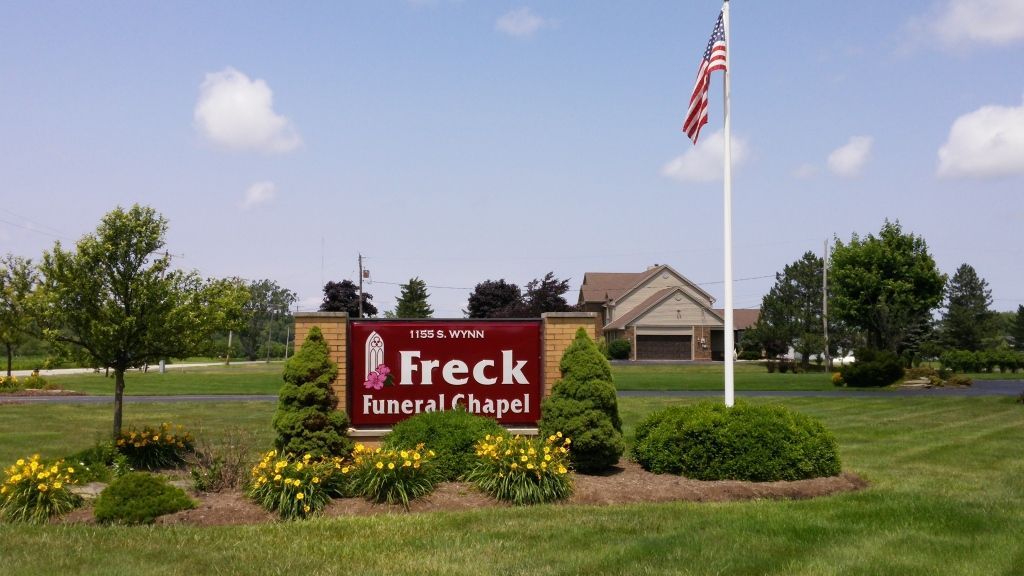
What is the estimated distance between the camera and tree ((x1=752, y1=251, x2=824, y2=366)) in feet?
200

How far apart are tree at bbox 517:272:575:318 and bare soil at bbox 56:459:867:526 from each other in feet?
179

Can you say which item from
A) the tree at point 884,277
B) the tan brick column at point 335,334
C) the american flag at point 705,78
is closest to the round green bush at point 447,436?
the tan brick column at point 335,334

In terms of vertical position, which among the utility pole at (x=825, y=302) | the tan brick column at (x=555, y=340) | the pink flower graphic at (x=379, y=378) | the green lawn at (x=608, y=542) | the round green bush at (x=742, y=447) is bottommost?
the green lawn at (x=608, y=542)

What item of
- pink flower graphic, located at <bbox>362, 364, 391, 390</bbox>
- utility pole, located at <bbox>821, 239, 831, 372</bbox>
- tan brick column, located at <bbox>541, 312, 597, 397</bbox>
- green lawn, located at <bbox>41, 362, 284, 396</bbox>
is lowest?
green lawn, located at <bbox>41, 362, 284, 396</bbox>

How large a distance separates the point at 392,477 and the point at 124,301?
6463mm

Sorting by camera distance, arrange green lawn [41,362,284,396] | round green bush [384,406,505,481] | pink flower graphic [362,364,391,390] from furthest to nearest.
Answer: green lawn [41,362,284,396], pink flower graphic [362,364,391,390], round green bush [384,406,505,481]

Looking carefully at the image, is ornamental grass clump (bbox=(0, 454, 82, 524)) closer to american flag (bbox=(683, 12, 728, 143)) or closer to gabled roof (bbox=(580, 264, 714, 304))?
american flag (bbox=(683, 12, 728, 143))

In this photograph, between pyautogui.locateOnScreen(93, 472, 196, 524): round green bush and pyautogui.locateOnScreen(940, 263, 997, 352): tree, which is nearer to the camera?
pyautogui.locateOnScreen(93, 472, 196, 524): round green bush

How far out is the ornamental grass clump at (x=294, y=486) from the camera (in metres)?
10.1

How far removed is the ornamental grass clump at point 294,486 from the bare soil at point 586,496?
0.14 metres

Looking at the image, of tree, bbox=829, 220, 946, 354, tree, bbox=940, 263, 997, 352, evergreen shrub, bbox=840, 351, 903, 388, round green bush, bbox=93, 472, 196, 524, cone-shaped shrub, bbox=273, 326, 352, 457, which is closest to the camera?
round green bush, bbox=93, 472, 196, 524

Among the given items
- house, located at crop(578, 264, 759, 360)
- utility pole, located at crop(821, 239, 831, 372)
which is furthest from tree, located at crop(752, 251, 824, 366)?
house, located at crop(578, 264, 759, 360)

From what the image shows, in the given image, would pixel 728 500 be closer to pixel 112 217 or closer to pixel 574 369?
pixel 574 369

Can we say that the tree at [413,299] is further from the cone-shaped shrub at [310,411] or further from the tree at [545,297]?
the cone-shaped shrub at [310,411]
